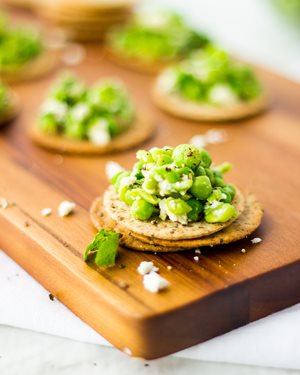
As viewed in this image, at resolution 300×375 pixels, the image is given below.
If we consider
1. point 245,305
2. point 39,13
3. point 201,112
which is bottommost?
point 39,13

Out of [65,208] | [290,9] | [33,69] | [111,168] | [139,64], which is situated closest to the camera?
[65,208]

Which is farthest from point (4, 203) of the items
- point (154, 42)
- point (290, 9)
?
point (290, 9)

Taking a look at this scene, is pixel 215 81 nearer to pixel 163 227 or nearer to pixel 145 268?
pixel 163 227

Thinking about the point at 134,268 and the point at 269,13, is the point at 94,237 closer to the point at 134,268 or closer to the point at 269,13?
the point at 134,268

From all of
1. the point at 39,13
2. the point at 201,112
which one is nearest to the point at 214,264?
the point at 201,112

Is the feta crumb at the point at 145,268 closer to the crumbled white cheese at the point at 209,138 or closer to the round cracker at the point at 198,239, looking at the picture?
the round cracker at the point at 198,239

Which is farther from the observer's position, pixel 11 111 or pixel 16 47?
pixel 16 47

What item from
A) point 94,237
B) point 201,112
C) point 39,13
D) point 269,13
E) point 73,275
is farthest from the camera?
point 269,13
